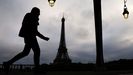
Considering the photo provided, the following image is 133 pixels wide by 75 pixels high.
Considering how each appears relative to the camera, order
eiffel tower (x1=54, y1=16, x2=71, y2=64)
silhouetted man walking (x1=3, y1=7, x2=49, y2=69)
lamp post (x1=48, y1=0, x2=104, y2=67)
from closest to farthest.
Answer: silhouetted man walking (x1=3, y1=7, x2=49, y2=69) → lamp post (x1=48, y1=0, x2=104, y2=67) → eiffel tower (x1=54, y1=16, x2=71, y2=64)

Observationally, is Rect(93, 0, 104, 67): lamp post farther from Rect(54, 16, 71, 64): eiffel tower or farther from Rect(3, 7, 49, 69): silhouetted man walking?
Rect(54, 16, 71, 64): eiffel tower

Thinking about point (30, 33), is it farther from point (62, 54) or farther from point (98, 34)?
point (62, 54)

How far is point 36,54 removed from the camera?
9.36 meters

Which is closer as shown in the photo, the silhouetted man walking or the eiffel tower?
the silhouetted man walking

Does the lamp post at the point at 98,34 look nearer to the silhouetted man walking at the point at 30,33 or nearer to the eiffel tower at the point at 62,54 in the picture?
the silhouetted man walking at the point at 30,33

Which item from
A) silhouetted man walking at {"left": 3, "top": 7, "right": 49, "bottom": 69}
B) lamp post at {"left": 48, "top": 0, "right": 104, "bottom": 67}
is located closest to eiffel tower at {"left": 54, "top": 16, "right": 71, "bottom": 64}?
lamp post at {"left": 48, "top": 0, "right": 104, "bottom": 67}

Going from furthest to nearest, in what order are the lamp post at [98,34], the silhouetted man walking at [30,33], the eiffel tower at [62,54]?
the eiffel tower at [62,54]
the lamp post at [98,34]
the silhouetted man walking at [30,33]

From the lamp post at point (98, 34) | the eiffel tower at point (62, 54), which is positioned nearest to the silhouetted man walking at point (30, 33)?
the lamp post at point (98, 34)

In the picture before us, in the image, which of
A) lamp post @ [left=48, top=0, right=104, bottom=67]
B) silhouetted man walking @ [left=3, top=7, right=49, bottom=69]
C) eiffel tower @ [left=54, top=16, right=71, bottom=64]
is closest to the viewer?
silhouetted man walking @ [left=3, top=7, right=49, bottom=69]

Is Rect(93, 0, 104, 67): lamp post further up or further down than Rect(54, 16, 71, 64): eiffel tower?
further up

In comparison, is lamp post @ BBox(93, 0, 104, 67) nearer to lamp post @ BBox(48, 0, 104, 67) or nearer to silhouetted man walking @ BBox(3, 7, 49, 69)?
lamp post @ BBox(48, 0, 104, 67)

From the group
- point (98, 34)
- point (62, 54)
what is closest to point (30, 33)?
point (98, 34)

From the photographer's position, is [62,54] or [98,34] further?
[62,54]

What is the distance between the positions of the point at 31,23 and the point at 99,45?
22.1ft
